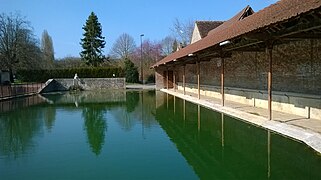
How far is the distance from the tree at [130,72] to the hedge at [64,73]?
801mm

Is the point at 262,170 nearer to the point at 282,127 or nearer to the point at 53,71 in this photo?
the point at 282,127

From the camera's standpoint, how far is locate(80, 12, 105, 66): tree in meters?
50.7

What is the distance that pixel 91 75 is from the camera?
1743 inches

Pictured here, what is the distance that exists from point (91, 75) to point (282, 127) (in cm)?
3703

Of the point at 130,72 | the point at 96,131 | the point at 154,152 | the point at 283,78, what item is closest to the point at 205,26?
the point at 130,72

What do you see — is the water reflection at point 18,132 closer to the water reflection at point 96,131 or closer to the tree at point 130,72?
the water reflection at point 96,131

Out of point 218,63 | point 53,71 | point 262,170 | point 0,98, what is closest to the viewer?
point 262,170

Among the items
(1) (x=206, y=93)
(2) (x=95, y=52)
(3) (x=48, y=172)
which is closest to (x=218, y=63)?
(1) (x=206, y=93)

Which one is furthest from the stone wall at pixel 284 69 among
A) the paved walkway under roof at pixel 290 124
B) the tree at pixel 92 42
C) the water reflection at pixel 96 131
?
the tree at pixel 92 42

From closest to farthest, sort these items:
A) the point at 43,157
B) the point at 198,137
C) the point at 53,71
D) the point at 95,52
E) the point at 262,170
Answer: the point at 262,170
the point at 43,157
the point at 198,137
the point at 53,71
the point at 95,52

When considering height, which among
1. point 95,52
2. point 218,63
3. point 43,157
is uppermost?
point 95,52

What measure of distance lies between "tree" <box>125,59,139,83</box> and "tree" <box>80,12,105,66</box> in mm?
8093

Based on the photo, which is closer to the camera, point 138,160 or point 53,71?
point 138,160

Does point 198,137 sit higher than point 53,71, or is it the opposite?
point 53,71
